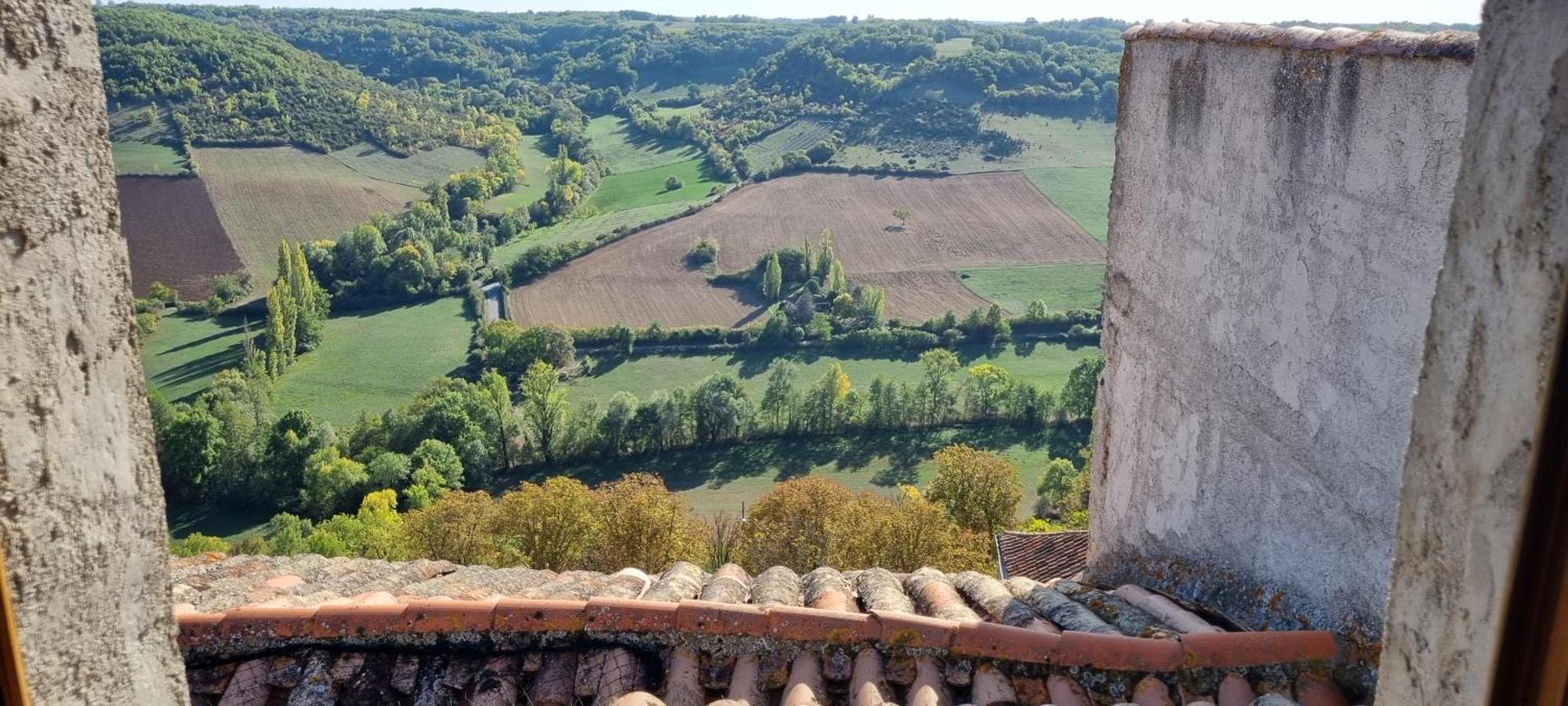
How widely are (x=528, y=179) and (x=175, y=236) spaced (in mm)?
34644

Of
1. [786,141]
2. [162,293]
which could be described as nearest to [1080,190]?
[786,141]

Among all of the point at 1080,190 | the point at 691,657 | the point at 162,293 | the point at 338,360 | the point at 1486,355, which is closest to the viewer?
the point at 1486,355

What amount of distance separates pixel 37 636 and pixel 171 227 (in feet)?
245

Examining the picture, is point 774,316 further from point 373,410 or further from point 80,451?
point 80,451

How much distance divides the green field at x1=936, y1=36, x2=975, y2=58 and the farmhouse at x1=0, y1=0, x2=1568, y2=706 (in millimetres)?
114816

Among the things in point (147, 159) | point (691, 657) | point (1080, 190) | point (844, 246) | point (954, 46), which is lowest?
point (844, 246)

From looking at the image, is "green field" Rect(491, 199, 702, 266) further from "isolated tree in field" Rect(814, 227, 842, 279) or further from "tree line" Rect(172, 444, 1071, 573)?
"tree line" Rect(172, 444, 1071, 573)

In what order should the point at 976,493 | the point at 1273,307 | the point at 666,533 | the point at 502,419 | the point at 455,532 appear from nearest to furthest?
the point at 1273,307
the point at 666,533
the point at 455,532
the point at 976,493
the point at 502,419

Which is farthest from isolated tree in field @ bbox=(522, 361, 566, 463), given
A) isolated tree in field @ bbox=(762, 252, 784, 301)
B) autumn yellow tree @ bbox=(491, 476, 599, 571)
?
autumn yellow tree @ bbox=(491, 476, 599, 571)

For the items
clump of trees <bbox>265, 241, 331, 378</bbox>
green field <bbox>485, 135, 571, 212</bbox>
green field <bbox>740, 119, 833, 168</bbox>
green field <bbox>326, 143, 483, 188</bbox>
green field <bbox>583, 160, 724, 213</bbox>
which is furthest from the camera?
green field <bbox>740, 119, 833, 168</bbox>

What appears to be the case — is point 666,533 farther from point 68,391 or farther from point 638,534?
point 68,391

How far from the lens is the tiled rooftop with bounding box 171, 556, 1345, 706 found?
4.98m

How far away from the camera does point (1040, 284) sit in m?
66.4

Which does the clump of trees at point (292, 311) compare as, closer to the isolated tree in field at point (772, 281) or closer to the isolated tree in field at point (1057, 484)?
the isolated tree in field at point (772, 281)
